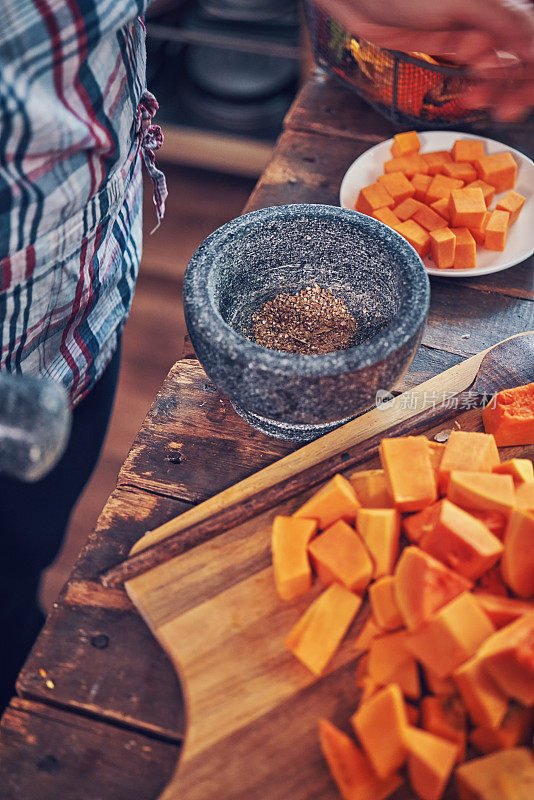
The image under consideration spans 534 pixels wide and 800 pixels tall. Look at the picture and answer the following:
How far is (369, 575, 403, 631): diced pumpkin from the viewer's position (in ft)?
2.21

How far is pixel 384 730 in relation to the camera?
2.01 ft

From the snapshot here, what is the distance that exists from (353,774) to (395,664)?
104 millimetres

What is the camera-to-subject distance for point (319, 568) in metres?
0.73

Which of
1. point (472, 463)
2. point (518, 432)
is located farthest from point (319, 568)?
point (518, 432)

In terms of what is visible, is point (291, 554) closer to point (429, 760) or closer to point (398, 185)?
point (429, 760)

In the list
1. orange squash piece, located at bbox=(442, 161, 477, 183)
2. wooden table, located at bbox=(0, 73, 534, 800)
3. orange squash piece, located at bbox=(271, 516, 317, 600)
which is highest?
orange squash piece, located at bbox=(442, 161, 477, 183)

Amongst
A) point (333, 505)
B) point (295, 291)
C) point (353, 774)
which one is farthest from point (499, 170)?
point (353, 774)

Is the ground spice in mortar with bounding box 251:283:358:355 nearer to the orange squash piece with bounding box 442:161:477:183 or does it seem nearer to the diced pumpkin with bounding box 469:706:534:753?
the orange squash piece with bounding box 442:161:477:183

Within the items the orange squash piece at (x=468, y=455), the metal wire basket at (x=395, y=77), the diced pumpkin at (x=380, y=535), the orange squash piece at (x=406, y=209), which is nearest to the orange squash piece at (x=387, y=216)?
the orange squash piece at (x=406, y=209)

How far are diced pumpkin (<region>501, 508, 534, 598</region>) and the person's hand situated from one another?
644 millimetres

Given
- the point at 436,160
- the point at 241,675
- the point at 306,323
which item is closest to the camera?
the point at 241,675

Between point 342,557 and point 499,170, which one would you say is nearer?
point 342,557

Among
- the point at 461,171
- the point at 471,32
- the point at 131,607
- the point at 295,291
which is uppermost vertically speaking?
the point at 471,32

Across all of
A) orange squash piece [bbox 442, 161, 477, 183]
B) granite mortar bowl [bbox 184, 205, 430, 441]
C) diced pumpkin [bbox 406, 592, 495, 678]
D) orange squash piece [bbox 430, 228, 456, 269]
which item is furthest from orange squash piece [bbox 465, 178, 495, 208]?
diced pumpkin [bbox 406, 592, 495, 678]
